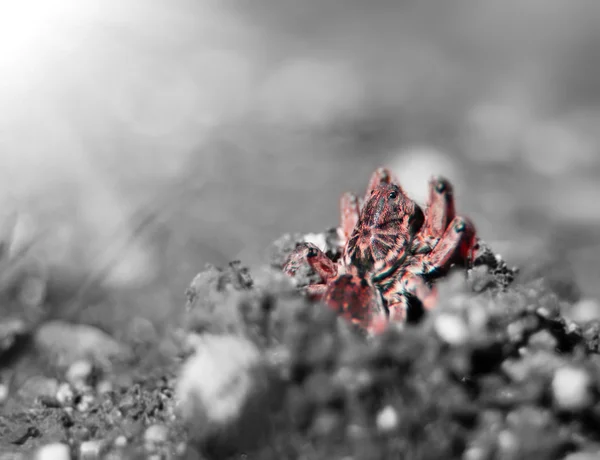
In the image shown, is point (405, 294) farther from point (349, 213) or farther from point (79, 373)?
point (79, 373)

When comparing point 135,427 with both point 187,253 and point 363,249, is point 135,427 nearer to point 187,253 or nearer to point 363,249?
point 363,249

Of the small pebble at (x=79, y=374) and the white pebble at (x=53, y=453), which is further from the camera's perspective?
the small pebble at (x=79, y=374)

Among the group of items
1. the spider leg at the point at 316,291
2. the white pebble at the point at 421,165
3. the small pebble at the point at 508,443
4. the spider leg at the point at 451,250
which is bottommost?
the small pebble at the point at 508,443

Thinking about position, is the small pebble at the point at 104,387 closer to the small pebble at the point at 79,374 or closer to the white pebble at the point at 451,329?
the small pebble at the point at 79,374

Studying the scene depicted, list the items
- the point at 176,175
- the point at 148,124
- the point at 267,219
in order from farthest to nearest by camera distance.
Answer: the point at 148,124 → the point at 176,175 → the point at 267,219

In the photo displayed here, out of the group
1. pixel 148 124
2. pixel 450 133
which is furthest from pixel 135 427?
pixel 450 133

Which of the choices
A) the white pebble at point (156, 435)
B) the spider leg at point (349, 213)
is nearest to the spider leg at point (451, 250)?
the spider leg at point (349, 213)

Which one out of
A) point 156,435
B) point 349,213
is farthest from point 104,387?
point 349,213
